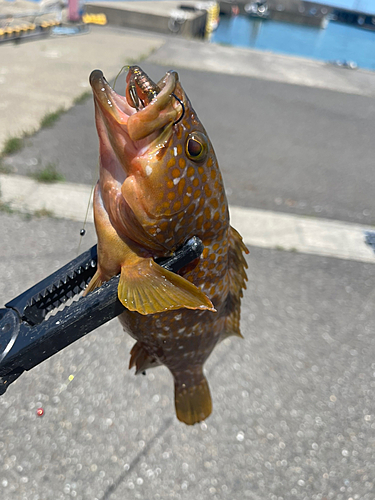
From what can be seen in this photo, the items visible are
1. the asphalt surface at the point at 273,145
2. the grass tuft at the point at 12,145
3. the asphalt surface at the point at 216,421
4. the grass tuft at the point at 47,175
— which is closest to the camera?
the asphalt surface at the point at 216,421

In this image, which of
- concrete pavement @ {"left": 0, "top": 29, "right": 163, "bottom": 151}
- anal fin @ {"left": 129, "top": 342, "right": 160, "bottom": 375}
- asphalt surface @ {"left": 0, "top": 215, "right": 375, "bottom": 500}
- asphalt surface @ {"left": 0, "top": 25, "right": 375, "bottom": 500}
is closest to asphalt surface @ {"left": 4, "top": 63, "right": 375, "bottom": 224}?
concrete pavement @ {"left": 0, "top": 29, "right": 163, "bottom": 151}

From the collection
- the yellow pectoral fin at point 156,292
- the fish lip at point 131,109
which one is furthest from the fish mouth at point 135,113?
the yellow pectoral fin at point 156,292

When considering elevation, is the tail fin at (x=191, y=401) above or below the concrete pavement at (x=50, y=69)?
above

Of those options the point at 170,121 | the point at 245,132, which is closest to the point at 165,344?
the point at 170,121

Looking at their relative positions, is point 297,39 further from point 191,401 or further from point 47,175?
point 191,401

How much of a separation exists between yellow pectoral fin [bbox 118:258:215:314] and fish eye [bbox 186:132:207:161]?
0.39 meters

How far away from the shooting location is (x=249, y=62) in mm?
15055

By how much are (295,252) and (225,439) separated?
110 inches

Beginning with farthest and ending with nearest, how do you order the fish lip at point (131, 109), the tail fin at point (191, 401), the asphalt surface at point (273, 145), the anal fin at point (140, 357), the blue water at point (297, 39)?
the blue water at point (297, 39)
the asphalt surface at point (273, 145)
the tail fin at point (191, 401)
the anal fin at point (140, 357)
the fish lip at point (131, 109)

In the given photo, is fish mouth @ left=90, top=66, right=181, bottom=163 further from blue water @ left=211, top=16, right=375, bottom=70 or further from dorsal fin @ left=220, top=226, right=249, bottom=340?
blue water @ left=211, top=16, right=375, bottom=70

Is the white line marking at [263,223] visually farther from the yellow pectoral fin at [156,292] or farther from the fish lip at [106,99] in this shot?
the fish lip at [106,99]

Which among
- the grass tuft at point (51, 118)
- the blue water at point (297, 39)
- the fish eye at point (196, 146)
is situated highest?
the fish eye at point (196, 146)

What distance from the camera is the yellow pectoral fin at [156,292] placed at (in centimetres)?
117

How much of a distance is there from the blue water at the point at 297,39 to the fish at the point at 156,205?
33.5 m
